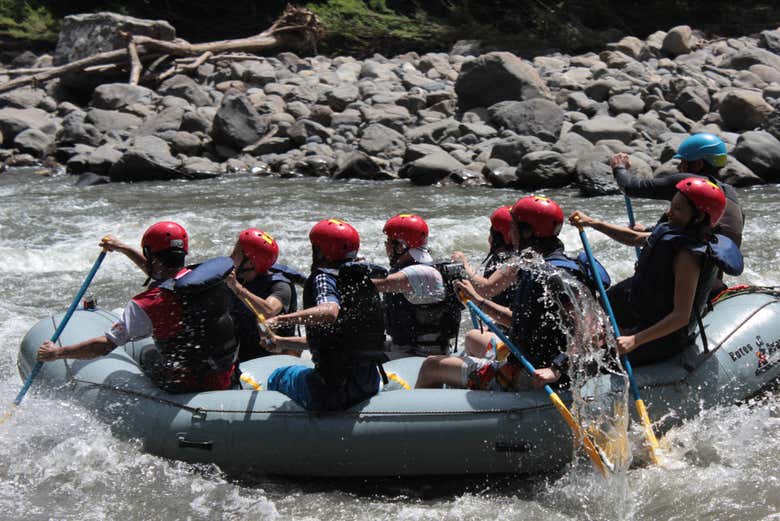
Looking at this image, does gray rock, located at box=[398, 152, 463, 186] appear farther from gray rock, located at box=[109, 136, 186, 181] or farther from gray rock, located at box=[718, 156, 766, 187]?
gray rock, located at box=[718, 156, 766, 187]

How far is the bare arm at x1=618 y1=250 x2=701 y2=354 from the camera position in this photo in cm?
459

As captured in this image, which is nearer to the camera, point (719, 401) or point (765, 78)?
point (719, 401)

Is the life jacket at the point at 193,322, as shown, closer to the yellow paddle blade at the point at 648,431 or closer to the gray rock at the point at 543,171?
the yellow paddle blade at the point at 648,431

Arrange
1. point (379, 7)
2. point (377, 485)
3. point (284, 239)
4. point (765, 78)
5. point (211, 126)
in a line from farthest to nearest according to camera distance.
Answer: point (379, 7) < point (765, 78) < point (211, 126) < point (284, 239) < point (377, 485)

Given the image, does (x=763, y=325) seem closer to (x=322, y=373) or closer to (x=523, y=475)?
(x=523, y=475)

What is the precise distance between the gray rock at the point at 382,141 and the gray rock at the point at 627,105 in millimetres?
3777

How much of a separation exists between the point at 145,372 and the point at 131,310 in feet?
2.53

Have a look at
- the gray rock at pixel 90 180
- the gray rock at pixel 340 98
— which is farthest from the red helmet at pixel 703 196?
the gray rock at pixel 340 98

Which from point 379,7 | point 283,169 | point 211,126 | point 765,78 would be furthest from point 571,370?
point 379,7

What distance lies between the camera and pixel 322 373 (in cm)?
472

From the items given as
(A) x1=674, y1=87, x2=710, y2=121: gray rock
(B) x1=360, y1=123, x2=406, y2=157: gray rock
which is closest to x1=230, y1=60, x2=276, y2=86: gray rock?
(B) x1=360, y1=123, x2=406, y2=157: gray rock

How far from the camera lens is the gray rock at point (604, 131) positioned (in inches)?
577

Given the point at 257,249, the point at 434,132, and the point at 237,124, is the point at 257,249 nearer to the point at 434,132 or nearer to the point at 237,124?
the point at 434,132

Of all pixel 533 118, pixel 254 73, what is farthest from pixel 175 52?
pixel 533 118
